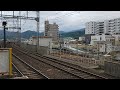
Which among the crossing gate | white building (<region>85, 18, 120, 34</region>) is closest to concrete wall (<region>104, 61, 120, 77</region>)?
the crossing gate

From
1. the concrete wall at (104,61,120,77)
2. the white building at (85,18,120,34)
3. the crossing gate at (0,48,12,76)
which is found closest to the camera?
the crossing gate at (0,48,12,76)

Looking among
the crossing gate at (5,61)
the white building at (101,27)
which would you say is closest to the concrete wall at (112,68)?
the crossing gate at (5,61)

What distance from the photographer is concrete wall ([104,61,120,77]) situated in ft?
38.4

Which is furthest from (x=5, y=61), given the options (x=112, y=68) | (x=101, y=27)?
(x=101, y=27)

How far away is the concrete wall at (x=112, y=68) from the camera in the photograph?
11699mm

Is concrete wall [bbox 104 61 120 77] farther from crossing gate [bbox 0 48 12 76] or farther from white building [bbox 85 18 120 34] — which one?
white building [bbox 85 18 120 34]

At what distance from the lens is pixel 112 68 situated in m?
12.4
